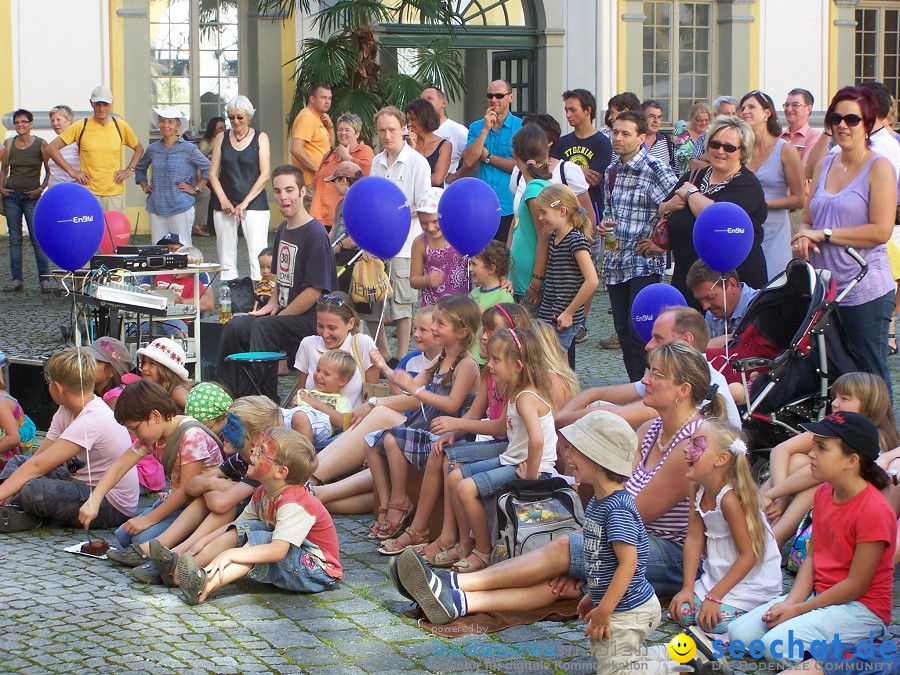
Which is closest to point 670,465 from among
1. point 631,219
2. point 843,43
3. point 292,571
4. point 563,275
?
point 292,571

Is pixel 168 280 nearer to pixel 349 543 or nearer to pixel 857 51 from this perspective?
pixel 349 543

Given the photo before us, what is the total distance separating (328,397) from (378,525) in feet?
3.63

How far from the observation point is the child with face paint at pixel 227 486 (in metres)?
5.46

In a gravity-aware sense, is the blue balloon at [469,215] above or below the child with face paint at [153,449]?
above

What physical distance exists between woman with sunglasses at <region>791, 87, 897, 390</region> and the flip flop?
3.08 meters

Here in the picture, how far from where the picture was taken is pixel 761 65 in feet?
69.0

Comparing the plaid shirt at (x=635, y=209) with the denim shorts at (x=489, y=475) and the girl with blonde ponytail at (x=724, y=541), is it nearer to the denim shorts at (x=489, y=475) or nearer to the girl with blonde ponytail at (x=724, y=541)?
the denim shorts at (x=489, y=475)

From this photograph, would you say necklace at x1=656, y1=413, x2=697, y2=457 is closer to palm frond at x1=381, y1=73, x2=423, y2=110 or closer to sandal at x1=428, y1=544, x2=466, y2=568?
sandal at x1=428, y1=544, x2=466, y2=568

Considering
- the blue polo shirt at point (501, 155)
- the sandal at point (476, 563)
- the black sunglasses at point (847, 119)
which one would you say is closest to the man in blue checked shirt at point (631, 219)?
the black sunglasses at point (847, 119)

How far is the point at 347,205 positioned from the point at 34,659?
145 inches

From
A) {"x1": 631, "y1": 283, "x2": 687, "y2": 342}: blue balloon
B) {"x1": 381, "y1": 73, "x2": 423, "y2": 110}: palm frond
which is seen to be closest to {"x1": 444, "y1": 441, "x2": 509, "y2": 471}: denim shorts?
{"x1": 631, "y1": 283, "x2": 687, "y2": 342}: blue balloon

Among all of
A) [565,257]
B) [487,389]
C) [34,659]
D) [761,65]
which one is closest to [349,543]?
[487,389]

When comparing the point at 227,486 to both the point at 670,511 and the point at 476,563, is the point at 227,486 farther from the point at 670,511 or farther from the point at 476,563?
the point at 670,511

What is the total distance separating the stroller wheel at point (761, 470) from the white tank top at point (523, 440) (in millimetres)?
1021
